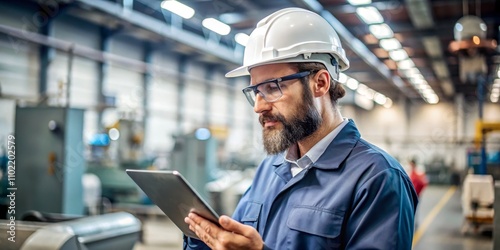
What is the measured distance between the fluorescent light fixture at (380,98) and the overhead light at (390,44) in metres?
4.23

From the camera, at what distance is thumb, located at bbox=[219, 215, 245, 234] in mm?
1323

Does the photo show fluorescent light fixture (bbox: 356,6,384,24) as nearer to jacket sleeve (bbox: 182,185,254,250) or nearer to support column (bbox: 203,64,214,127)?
jacket sleeve (bbox: 182,185,254,250)

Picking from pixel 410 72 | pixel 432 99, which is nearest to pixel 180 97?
pixel 410 72

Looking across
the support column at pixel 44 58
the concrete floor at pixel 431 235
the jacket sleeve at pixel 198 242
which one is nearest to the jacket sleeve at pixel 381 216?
the jacket sleeve at pixel 198 242

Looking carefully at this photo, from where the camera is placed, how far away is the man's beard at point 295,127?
5.30ft

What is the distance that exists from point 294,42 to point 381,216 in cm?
68

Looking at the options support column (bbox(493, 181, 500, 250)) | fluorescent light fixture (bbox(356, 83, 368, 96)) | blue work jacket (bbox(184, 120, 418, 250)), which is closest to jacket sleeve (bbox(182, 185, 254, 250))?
blue work jacket (bbox(184, 120, 418, 250))

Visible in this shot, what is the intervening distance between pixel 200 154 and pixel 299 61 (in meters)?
7.20

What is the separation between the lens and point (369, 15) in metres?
8.15

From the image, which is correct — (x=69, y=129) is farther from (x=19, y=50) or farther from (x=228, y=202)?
(x=19, y=50)

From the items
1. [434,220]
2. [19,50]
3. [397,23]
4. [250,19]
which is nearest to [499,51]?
[397,23]

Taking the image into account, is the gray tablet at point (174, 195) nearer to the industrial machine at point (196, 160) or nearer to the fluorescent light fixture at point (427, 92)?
the industrial machine at point (196, 160)

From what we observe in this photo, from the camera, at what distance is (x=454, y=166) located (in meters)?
20.4

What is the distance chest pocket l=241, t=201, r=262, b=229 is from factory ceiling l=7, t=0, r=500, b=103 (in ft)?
16.6
